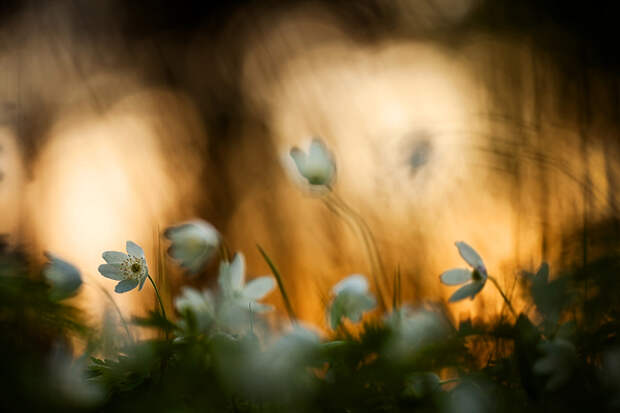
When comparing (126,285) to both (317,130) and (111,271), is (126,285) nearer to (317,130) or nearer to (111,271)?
(111,271)

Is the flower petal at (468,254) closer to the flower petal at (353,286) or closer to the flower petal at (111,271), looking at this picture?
the flower petal at (353,286)

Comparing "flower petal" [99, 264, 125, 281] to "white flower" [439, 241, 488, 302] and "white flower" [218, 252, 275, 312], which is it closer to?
"white flower" [218, 252, 275, 312]

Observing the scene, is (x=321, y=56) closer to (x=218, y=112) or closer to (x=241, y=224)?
(x=218, y=112)

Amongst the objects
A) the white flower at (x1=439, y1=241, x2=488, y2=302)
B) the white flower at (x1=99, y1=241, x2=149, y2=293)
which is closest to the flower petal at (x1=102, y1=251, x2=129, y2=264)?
the white flower at (x1=99, y1=241, x2=149, y2=293)

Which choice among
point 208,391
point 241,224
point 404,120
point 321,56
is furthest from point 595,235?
point 321,56

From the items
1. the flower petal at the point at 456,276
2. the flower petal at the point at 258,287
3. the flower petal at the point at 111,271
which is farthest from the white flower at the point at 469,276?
the flower petal at the point at 111,271
